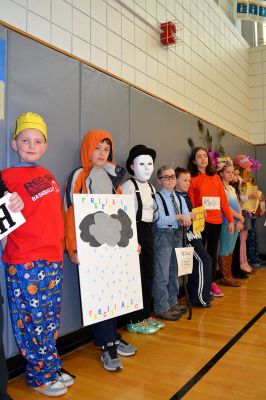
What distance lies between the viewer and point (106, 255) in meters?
2.13

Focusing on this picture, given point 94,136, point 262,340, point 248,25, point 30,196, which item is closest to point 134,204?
point 94,136

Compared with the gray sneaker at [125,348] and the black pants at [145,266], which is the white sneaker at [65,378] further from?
the black pants at [145,266]

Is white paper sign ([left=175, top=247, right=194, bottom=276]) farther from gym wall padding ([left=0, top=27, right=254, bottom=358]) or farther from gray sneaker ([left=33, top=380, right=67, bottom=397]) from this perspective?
gray sneaker ([left=33, top=380, right=67, bottom=397])

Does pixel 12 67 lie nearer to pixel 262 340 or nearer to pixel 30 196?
pixel 30 196

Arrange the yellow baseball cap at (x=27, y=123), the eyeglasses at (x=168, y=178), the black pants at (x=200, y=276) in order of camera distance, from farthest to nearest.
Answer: the black pants at (x=200, y=276) → the eyeglasses at (x=168, y=178) → the yellow baseball cap at (x=27, y=123)

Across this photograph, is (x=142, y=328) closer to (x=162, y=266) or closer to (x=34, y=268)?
(x=162, y=266)

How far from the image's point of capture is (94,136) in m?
2.27

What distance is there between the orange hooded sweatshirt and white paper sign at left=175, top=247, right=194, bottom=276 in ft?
2.36

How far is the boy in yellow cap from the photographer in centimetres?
172

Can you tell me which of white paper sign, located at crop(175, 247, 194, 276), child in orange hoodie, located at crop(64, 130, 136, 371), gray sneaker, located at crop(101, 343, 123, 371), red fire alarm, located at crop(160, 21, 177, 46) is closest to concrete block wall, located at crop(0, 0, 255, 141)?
red fire alarm, located at crop(160, 21, 177, 46)

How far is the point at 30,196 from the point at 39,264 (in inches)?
13.4

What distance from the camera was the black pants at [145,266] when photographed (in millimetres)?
2572

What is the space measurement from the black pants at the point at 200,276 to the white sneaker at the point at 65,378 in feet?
5.23

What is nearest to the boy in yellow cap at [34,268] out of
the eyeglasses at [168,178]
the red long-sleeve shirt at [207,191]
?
the eyeglasses at [168,178]
